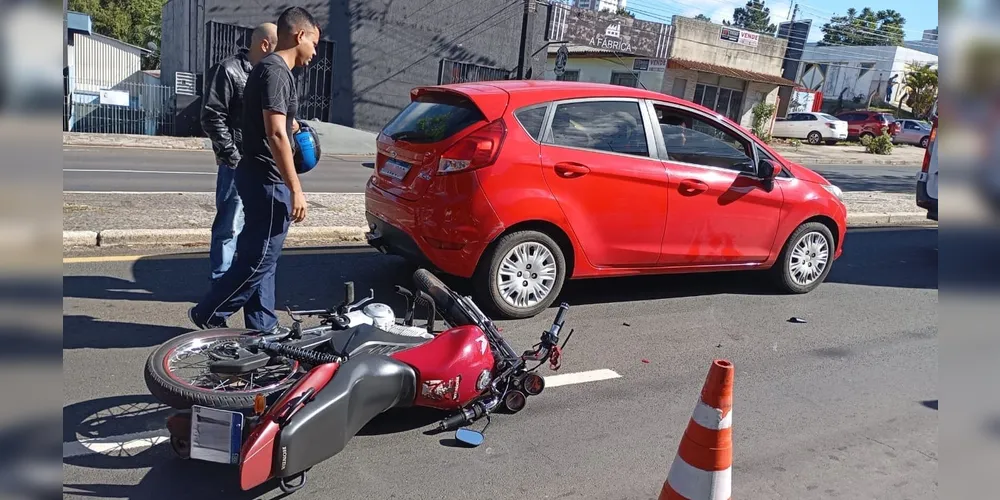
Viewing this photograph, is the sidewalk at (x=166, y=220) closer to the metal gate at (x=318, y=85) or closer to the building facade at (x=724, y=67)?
the metal gate at (x=318, y=85)

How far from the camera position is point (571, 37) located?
2906 centimetres

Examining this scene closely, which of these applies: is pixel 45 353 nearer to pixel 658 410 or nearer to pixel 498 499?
pixel 498 499

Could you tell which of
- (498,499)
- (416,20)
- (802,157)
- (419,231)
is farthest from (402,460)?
(802,157)

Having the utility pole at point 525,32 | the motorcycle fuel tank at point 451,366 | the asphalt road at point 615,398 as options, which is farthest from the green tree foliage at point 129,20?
the motorcycle fuel tank at point 451,366

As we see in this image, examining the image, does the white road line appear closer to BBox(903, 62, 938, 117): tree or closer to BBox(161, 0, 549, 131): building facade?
BBox(161, 0, 549, 131): building facade

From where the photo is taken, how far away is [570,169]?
5422 mm

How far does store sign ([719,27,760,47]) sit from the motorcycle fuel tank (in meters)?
34.3

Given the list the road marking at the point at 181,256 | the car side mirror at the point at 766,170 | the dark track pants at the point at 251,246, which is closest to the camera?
the dark track pants at the point at 251,246

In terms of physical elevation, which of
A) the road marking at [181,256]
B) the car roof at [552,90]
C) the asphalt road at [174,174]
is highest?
the car roof at [552,90]

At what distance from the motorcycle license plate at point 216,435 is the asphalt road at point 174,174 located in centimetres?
781

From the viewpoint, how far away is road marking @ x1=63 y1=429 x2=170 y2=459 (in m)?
3.35

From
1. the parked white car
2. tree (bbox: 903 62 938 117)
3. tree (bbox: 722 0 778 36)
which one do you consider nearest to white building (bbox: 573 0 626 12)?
the parked white car

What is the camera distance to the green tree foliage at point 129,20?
43.1m

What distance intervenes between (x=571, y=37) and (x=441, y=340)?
26856 mm
